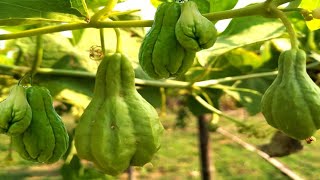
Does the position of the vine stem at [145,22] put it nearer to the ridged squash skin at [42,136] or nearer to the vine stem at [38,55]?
the ridged squash skin at [42,136]

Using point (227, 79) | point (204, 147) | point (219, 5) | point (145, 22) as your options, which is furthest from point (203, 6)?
point (204, 147)

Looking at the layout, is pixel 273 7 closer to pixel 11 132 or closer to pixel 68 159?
pixel 11 132

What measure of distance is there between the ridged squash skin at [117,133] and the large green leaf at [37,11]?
0.19 m

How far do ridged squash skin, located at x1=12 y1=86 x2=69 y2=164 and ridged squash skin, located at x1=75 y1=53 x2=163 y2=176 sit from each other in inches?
3.7

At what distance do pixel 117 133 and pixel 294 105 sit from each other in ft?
0.83

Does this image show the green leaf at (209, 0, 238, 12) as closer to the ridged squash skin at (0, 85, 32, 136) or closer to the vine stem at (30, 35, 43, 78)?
the ridged squash skin at (0, 85, 32, 136)

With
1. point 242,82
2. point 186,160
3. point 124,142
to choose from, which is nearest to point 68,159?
point 242,82

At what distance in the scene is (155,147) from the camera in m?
0.87

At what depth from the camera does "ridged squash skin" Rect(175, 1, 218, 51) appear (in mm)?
831

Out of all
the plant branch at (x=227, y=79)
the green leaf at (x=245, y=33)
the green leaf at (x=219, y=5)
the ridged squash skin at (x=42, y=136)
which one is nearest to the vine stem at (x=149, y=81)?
the plant branch at (x=227, y=79)

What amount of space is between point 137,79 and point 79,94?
0.56 feet

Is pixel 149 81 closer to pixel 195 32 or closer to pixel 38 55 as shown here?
pixel 38 55

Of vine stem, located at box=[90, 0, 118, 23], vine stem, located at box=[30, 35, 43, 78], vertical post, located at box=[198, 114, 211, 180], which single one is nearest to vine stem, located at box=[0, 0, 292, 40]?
vine stem, located at box=[90, 0, 118, 23]

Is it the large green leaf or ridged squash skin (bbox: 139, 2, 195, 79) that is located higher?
the large green leaf
